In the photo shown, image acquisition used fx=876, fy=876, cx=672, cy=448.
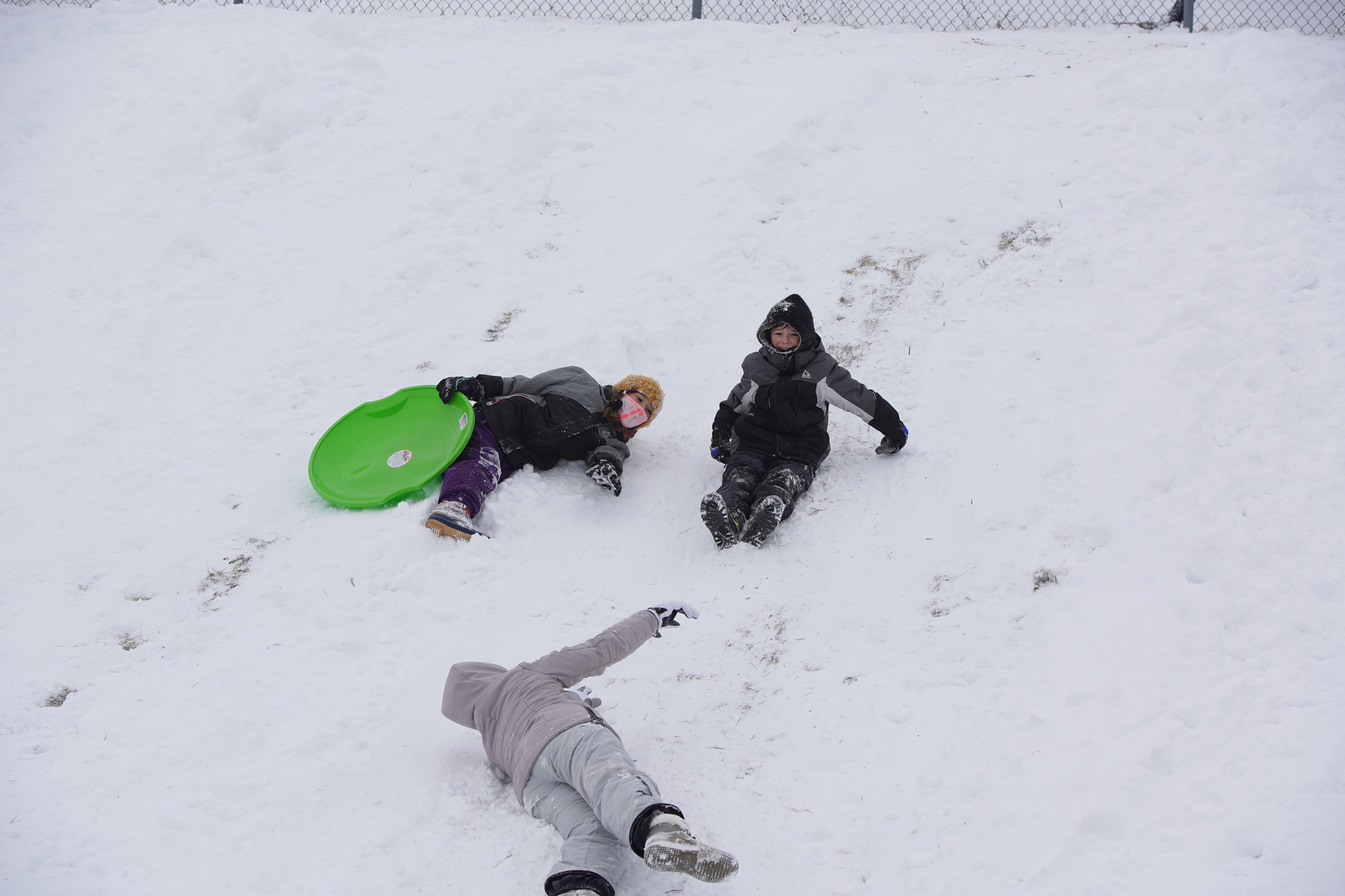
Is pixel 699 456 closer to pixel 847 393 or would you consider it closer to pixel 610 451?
pixel 610 451

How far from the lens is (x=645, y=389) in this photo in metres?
5.26

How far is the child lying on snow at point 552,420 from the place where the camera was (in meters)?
5.03

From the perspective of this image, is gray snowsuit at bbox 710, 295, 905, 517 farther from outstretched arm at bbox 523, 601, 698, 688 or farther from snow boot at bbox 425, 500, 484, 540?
snow boot at bbox 425, 500, 484, 540

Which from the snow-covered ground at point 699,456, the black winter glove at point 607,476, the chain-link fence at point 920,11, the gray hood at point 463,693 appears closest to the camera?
the snow-covered ground at point 699,456

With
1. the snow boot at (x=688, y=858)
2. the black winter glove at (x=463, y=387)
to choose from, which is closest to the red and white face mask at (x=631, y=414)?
the black winter glove at (x=463, y=387)

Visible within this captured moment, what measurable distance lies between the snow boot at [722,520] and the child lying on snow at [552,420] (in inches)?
25.9

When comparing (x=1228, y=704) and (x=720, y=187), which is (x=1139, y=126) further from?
(x=1228, y=704)

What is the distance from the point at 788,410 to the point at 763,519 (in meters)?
0.75

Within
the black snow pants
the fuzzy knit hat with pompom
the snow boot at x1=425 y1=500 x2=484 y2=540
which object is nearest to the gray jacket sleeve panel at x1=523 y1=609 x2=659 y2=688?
the black snow pants

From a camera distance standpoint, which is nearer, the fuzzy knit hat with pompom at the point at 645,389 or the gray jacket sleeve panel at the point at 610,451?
the gray jacket sleeve panel at the point at 610,451

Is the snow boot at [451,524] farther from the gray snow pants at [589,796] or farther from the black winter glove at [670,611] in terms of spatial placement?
the gray snow pants at [589,796]

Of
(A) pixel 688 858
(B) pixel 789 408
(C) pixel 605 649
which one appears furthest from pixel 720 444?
(A) pixel 688 858

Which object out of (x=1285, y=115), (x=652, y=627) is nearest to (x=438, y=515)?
(x=652, y=627)

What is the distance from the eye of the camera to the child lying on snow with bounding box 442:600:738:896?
2.60 metres
